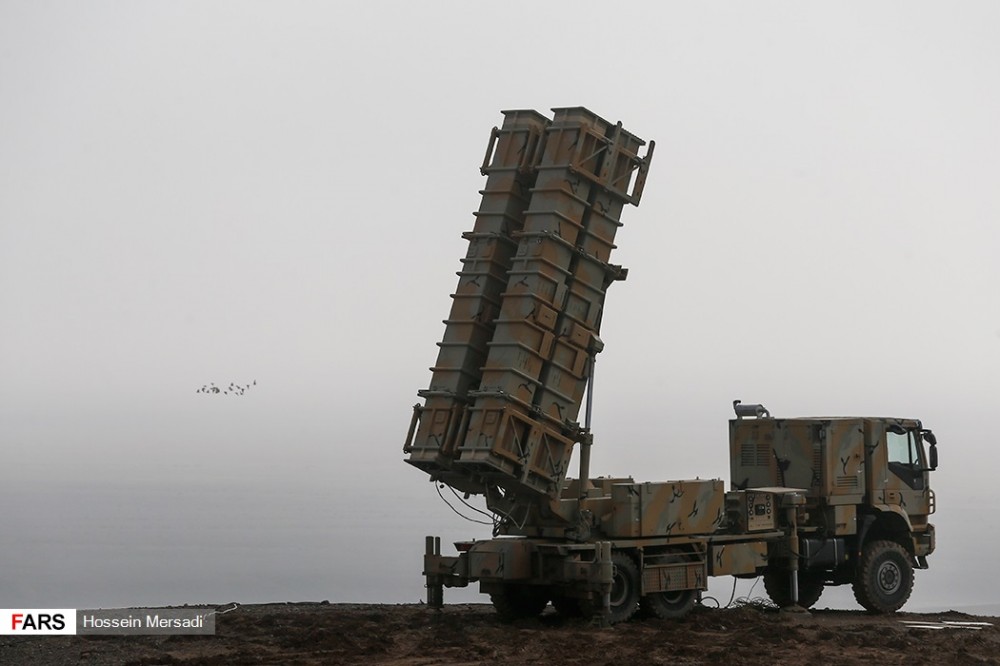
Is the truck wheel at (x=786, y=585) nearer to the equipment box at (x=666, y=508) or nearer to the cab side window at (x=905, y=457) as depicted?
the cab side window at (x=905, y=457)

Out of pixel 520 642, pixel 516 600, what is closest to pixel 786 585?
pixel 516 600

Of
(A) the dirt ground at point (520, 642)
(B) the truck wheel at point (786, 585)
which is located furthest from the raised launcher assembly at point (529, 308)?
(B) the truck wheel at point (786, 585)

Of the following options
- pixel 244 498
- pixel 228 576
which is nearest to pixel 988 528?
Result: pixel 244 498

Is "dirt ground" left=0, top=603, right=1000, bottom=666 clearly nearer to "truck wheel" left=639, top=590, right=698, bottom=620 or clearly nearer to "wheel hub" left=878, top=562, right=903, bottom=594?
"truck wheel" left=639, top=590, right=698, bottom=620

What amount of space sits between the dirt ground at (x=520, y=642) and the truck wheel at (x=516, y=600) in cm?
19

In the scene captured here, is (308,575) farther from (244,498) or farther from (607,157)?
(244,498)

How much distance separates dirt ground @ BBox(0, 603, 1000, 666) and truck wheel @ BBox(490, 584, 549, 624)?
0.61 ft

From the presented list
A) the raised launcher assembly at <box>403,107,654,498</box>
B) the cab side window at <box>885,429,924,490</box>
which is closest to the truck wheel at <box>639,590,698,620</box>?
the raised launcher assembly at <box>403,107,654,498</box>

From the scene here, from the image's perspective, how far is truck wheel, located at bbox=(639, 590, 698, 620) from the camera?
2052cm

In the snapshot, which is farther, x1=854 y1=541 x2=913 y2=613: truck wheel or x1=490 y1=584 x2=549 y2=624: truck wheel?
x1=854 y1=541 x2=913 y2=613: truck wheel

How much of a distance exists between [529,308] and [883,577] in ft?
25.7

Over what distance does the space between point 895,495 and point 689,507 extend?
4.58 meters

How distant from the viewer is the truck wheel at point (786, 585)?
23.7 m

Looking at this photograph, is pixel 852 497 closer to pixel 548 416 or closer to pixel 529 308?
pixel 548 416
